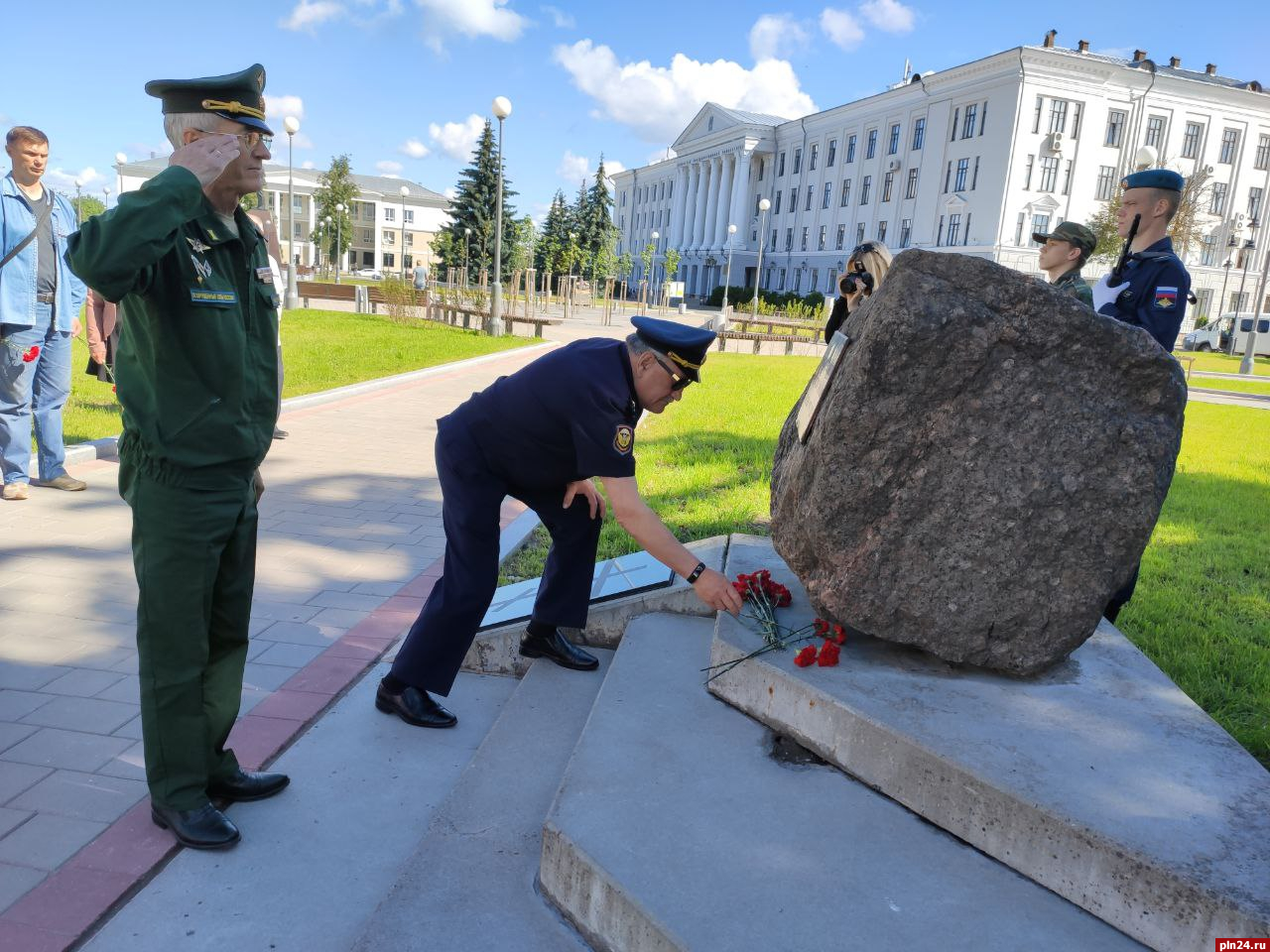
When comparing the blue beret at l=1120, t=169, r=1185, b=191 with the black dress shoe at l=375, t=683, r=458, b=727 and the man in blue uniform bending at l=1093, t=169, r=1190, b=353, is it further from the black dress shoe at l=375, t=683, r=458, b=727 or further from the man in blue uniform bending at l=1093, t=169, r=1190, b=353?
the black dress shoe at l=375, t=683, r=458, b=727

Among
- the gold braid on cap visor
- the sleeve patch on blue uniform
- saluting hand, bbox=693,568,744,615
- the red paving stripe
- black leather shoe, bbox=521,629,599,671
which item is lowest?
the red paving stripe

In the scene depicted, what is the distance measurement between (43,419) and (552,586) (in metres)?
4.28

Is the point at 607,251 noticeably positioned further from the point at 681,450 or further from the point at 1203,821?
the point at 1203,821

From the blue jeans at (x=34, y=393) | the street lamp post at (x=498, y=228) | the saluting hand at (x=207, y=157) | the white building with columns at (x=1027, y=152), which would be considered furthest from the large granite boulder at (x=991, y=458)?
the white building with columns at (x=1027, y=152)

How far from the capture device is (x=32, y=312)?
5332 mm

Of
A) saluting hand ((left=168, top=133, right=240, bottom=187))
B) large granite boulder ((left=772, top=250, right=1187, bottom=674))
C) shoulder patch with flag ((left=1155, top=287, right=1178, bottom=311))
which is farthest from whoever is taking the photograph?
shoulder patch with flag ((left=1155, top=287, right=1178, bottom=311))

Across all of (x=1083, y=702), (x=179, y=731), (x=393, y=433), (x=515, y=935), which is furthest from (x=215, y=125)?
(x=393, y=433)

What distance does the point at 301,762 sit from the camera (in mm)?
2957

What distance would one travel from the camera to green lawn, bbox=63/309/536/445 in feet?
28.5

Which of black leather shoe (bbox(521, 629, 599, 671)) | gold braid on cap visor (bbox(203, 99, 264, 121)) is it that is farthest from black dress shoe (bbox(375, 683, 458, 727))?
gold braid on cap visor (bbox(203, 99, 264, 121))

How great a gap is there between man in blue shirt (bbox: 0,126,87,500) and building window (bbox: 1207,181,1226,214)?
56941 mm

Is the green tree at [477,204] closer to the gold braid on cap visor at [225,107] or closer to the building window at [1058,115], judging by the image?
the building window at [1058,115]

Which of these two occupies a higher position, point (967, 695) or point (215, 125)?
point (215, 125)

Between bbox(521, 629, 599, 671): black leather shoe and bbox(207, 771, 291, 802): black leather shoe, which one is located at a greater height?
bbox(521, 629, 599, 671): black leather shoe
